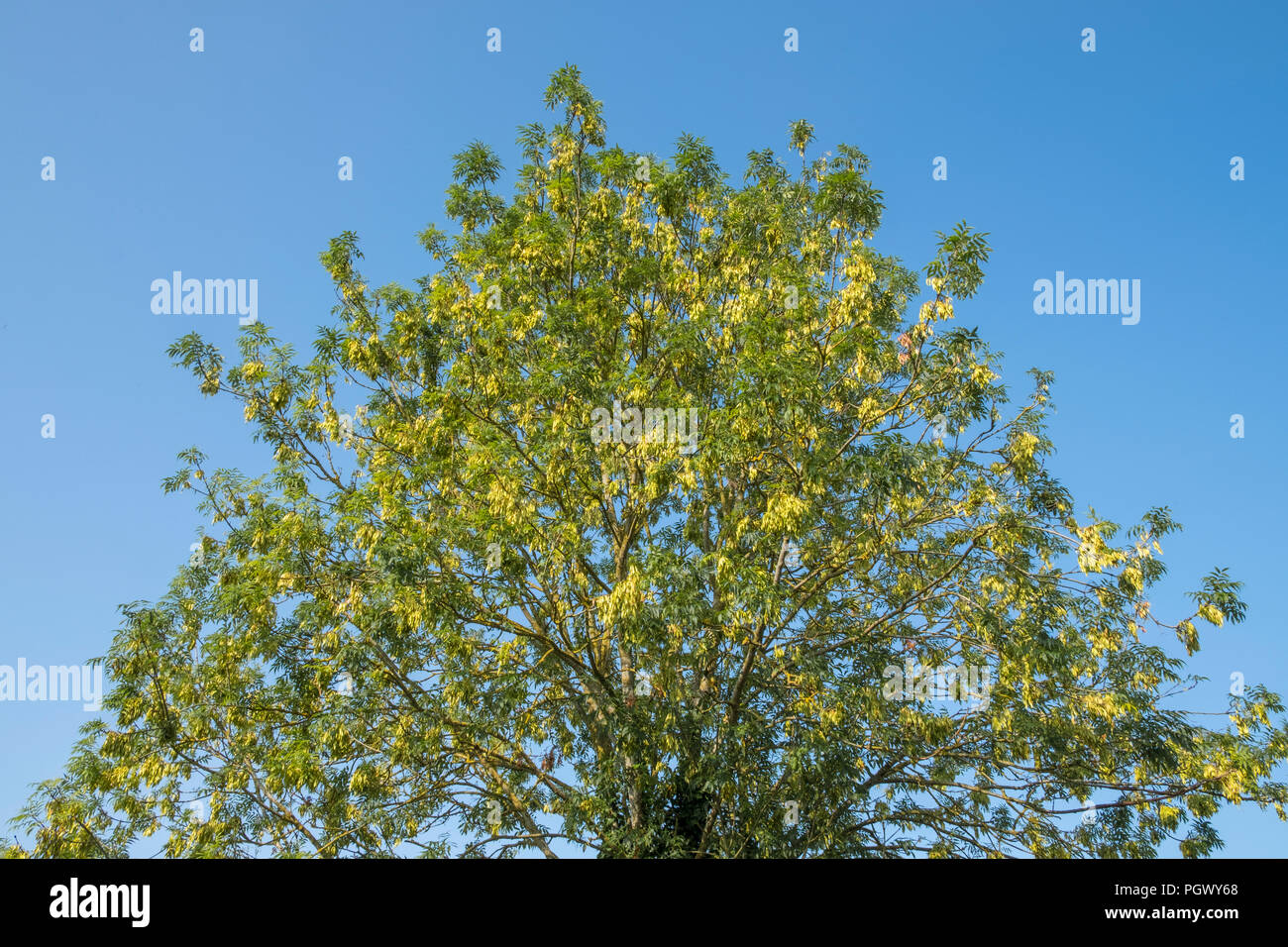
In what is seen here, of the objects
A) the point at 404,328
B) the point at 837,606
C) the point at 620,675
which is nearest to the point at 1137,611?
the point at 837,606

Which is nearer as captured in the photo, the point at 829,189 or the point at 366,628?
the point at 366,628

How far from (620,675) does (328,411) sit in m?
4.89

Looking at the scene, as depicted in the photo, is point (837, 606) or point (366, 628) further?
point (837, 606)

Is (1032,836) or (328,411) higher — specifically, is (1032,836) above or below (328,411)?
below

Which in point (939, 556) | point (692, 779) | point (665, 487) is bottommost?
point (692, 779)

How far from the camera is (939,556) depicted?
1032 cm

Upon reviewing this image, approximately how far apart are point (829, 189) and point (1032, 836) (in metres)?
7.23

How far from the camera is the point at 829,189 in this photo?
386 inches

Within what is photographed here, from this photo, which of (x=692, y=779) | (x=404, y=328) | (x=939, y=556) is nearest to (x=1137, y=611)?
(x=939, y=556)

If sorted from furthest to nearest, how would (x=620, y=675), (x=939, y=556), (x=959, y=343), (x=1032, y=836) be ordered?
(x=620, y=675) < (x=939, y=556) < (x=1032, y=836) < (x=959, y=343)
